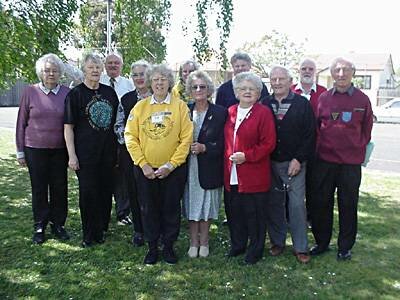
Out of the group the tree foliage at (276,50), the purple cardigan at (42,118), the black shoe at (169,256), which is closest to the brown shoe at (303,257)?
the black shoe at (169,256)

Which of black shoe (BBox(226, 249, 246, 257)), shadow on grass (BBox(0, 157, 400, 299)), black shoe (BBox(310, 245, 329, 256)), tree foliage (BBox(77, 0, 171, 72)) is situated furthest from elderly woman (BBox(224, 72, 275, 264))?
tree foliage (BBox(77, 0, 171, 72))

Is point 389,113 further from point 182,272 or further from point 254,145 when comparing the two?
point 182,272

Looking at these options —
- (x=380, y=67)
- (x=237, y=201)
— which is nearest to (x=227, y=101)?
(x=237, y=201)

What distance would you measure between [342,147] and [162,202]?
1620 millimetres

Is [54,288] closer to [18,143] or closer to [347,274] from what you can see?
[18,143]

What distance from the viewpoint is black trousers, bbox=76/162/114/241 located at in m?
4.12

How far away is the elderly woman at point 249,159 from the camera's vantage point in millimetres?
3664

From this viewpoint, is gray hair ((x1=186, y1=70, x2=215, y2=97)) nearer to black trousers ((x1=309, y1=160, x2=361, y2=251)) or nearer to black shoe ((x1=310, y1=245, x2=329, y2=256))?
black trousers ((x1=309, y1=160, x2=361, y2=251))

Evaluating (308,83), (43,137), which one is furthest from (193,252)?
(308,83)

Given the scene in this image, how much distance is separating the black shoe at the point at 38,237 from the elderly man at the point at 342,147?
2639mm

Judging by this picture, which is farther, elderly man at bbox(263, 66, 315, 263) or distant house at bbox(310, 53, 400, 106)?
distant house at bbox(310, 53, 400, 106)

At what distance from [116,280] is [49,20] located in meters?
3.59

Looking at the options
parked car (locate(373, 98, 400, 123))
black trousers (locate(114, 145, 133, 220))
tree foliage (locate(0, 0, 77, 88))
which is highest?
tree foliage (locate(0, 0, 77, 88))

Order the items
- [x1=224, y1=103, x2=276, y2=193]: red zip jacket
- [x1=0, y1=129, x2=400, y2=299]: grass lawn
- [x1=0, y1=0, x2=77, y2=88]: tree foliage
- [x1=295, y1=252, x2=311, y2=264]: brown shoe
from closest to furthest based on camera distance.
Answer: [x1=0, y1=129, x2=400, y2=299]: grass lawn → [x1=224, y1=103, x2=276, y2=193]: red zip jacket → [x1=295, y1=252, x2=311, y2=264]: brown shoe → [x1=0, y1=0, x2=77, y2=88]: tree foliage
